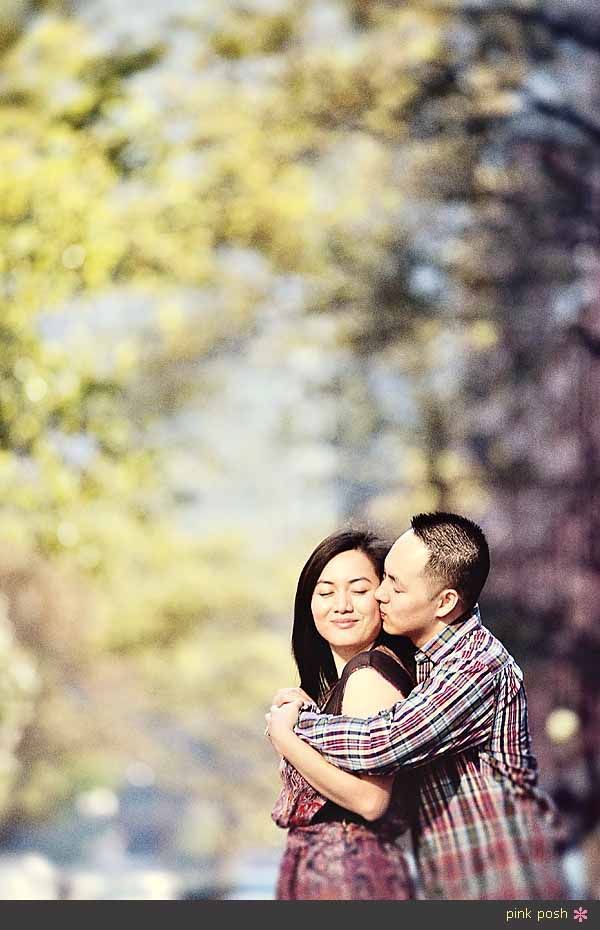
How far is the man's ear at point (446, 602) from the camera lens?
126 cm

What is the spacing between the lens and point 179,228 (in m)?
3.34

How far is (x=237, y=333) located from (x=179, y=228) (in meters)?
0.32

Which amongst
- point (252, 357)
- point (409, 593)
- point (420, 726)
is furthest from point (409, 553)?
point (252, 357)

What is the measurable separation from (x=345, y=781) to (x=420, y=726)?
0.09 meters

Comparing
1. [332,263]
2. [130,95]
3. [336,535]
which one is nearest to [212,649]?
[332,263]

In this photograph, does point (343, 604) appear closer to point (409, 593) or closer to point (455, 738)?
point (409, 593)

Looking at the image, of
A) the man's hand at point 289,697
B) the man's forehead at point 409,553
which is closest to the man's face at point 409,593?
the man's forehead at point 409,553

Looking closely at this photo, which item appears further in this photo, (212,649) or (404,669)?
(212,649)

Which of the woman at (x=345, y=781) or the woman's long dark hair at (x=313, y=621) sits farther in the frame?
the woman's long dark hair at (x=313, y=621)

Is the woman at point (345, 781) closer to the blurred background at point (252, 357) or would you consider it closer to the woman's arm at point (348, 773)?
the woman's arm at point (348, 773)

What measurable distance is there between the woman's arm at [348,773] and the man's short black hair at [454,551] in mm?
120

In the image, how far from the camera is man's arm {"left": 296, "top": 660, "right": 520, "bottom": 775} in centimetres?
118

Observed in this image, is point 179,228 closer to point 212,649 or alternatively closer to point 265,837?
point 212,649

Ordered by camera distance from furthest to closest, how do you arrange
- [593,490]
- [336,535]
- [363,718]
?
[593,490], [336,535], [363,718]
